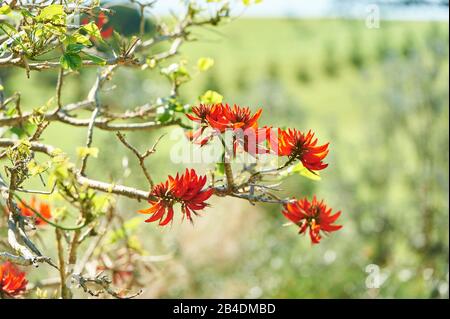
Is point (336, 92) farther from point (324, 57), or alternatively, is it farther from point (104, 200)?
point (104, 200)

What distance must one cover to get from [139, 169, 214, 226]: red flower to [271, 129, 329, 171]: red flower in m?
0.14

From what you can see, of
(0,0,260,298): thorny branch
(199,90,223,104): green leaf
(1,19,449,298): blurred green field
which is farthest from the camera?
(1,19,449,298): blurred green field

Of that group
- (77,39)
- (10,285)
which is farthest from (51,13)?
(10,285)

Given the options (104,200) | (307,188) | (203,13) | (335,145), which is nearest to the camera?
(104,200)

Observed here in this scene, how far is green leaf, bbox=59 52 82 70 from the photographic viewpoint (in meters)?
0.98

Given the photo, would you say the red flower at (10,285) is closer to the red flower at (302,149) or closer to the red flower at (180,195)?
the red flower at (180,195)

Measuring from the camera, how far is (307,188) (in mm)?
6898

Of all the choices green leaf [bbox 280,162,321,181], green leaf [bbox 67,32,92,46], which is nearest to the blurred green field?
green leaf [bbox 280,162,321,181]

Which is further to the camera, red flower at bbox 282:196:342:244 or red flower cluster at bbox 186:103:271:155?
red flower at bbox 282:196:342:244

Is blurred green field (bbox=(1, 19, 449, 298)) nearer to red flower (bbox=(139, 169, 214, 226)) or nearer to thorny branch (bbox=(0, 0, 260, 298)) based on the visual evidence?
thorny branch (bbox=(0, 0, 260, 298))
